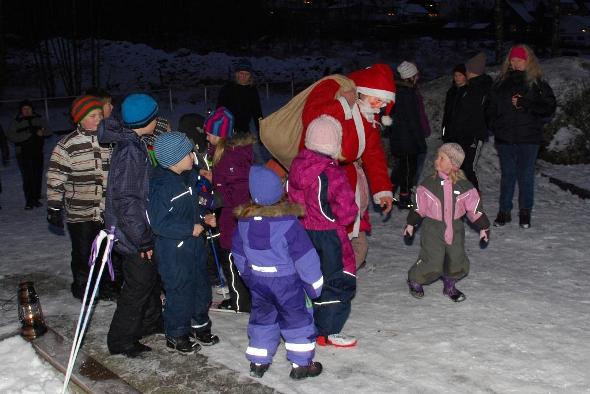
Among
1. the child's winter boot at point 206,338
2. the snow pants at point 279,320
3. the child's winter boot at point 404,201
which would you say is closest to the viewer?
the snow pants at point 279,320

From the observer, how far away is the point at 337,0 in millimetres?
55406

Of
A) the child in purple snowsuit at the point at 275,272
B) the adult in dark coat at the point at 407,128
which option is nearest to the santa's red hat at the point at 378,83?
the child in purple snowsuit at the point at 275,272

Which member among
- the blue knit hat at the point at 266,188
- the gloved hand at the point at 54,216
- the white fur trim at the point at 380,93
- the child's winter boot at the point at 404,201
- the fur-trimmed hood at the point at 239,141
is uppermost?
the white fur trim at the point at 380,93

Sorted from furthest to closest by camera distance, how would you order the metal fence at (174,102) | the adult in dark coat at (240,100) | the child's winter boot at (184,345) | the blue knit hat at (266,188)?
the metal fence at (174,102) < the adult in dark coat at (240,100) < the child's winter boot at (184,345) < the blue knit hat at (266,188)

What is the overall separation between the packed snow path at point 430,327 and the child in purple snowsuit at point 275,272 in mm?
201

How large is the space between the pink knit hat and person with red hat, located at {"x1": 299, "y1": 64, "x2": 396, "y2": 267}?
18.0 inches

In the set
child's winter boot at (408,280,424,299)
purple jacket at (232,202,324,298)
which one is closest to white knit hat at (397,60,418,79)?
child's winter boot at (408,280,424,299)

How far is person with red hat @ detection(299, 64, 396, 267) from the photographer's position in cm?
526

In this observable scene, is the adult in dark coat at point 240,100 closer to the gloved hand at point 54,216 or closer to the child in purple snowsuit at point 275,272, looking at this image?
the gloved hand at point 54,216

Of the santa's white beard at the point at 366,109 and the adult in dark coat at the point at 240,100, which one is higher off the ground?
the santa's white beard at the point at 366,109

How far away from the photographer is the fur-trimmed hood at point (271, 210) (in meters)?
4.32

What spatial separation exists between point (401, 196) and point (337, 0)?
1930 inches

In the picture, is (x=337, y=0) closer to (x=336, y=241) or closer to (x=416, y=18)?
(x=416, y=18)

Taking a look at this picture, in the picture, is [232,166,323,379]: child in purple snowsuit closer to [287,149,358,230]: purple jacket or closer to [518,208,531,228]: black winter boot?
[287,149,358,230]: purple jacket
